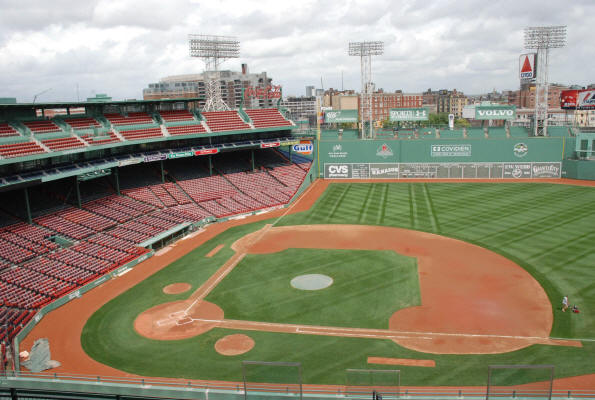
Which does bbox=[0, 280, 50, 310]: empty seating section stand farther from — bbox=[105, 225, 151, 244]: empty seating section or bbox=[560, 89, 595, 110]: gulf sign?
bbox=[560, 89, 595, 110]: gulf sign

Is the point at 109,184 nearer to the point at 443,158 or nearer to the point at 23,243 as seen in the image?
the point at 23,243

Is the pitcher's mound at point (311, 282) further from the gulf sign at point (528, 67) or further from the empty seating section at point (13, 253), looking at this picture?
the gulf sign at point (528, 67)

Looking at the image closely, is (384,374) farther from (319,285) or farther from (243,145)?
(243,145)

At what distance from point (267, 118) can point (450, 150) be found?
85.4ft

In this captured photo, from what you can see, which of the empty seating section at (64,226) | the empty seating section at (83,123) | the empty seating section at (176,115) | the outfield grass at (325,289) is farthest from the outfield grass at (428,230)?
the empty seating section at (176,115)

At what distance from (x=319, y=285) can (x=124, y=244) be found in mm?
16904

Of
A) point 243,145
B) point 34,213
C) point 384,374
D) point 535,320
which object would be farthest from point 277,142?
point 384,374

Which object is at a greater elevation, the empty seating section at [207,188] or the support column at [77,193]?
the support column at [77,193]

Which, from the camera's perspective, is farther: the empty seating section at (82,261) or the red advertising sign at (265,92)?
the red advertising sign at (265,92)

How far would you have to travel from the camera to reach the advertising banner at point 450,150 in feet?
198

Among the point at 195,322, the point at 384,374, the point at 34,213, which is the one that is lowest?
the point at 195,322

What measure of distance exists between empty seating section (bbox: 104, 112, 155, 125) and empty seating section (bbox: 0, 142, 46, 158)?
1091 cm

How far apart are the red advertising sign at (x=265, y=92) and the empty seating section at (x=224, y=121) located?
484cm

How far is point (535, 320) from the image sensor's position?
22469mm
